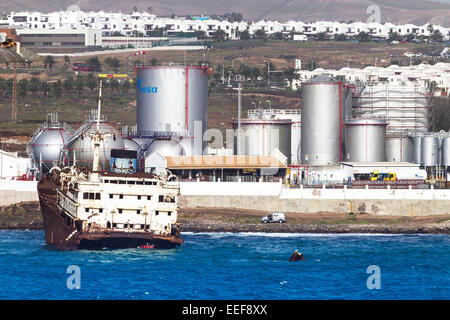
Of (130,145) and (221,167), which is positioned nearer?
(221,167)

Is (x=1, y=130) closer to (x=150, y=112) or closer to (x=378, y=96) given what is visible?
(x=150, y=112)

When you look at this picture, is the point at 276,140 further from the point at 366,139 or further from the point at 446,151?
the point at 446,151

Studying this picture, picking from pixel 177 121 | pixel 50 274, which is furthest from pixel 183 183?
pixel 50 274

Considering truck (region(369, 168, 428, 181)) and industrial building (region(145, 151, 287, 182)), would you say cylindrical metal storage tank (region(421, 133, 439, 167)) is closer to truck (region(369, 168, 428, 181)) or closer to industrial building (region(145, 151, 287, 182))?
truck (region(369, 168, 428, 181))

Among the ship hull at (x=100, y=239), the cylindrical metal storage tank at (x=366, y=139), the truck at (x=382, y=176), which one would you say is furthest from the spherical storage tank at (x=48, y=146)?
the truck at (x=382, y=176)

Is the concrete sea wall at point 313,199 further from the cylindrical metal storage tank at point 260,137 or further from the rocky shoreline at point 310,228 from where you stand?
the cylindrical metal storage tank at point 260,137

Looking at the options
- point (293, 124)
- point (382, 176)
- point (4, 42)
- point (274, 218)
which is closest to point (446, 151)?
point (382, 176)

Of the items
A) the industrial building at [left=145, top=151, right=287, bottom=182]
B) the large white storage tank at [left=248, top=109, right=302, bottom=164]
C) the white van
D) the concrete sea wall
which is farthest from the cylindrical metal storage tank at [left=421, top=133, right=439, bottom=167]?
the white van
